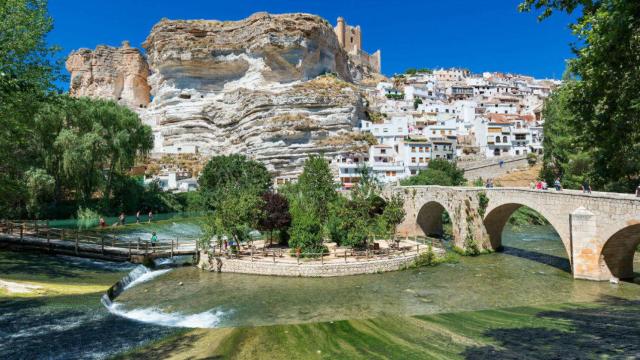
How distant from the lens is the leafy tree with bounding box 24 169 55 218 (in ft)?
112

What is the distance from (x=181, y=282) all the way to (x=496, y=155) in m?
59.4

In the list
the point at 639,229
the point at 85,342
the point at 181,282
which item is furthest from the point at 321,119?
the point at 85,342

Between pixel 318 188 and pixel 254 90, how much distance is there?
178 feet

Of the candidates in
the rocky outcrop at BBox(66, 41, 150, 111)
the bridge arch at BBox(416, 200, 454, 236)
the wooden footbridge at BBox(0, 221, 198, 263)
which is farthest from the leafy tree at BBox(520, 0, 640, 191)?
the rocky outcrop at BBox(66, 41, 150, 111)

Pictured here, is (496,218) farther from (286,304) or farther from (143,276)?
(143,276)

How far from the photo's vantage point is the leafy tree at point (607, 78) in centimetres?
754

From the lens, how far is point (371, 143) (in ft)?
232

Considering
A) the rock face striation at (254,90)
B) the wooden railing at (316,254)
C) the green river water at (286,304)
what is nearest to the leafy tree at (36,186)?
the green river water at (286,304)

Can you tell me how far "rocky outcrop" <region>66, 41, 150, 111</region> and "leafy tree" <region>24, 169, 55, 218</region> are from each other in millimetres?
77762

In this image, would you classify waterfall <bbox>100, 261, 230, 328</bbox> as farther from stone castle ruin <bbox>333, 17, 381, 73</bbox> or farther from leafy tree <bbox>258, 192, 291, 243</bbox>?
stone castle ruin <bbox>333, 17, 381, 73</bbox>

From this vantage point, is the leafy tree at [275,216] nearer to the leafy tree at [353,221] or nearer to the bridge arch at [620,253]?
the leafy tree at [353,221]

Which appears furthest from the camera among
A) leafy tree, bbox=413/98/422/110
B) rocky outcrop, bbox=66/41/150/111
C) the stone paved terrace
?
rocky outcrop, bbox=66/41/150/111

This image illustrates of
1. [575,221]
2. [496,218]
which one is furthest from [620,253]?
[496,218]

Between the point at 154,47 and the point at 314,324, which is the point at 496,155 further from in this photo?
the point at 154,47
